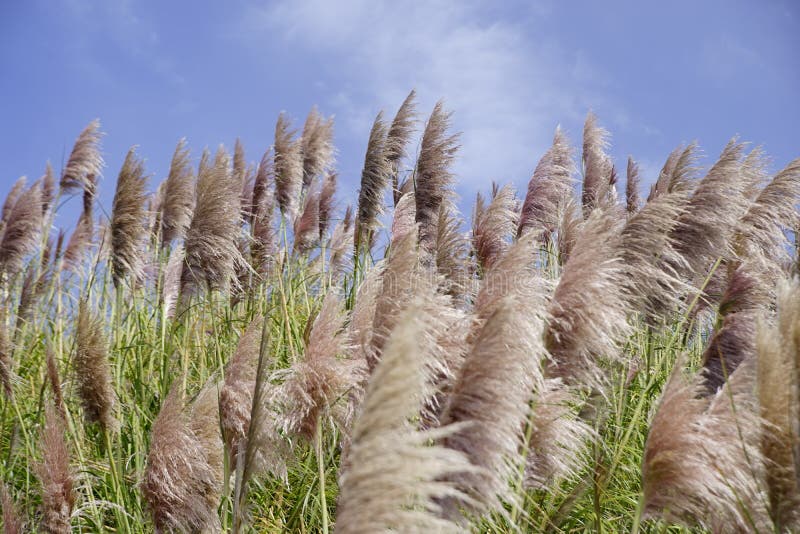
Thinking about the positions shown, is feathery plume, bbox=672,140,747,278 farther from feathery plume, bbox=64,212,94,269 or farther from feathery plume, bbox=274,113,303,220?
feathery plume, bbox=64,212,94,269

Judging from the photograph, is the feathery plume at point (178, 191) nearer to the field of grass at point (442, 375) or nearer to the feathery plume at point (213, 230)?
the field of grass at point (442, 375)

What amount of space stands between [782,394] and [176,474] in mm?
1892

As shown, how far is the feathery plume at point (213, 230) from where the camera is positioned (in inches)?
→ 162

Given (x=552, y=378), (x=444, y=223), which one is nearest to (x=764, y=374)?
(x=552, y=378)

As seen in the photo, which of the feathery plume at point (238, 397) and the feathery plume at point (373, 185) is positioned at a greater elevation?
the feathery plume at point (373, 185)

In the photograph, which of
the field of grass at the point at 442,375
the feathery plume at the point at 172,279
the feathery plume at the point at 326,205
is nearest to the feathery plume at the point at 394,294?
the field of grass at the point at 442,375

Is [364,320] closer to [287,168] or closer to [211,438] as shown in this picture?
[211,438]

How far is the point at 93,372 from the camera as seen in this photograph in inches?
123

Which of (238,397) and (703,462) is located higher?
(238,397)

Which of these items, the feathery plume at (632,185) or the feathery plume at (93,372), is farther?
the feathery plume at (632,185)

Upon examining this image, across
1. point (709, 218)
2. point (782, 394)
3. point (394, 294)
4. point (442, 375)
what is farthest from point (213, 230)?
point (782, 394)

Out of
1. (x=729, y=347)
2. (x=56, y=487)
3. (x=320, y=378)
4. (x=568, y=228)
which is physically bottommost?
(x=56, y=487)

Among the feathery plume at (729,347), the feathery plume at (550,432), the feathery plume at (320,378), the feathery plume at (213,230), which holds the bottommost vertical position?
the feathery plume at (550,432)

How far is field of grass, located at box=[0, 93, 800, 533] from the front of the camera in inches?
74.2
